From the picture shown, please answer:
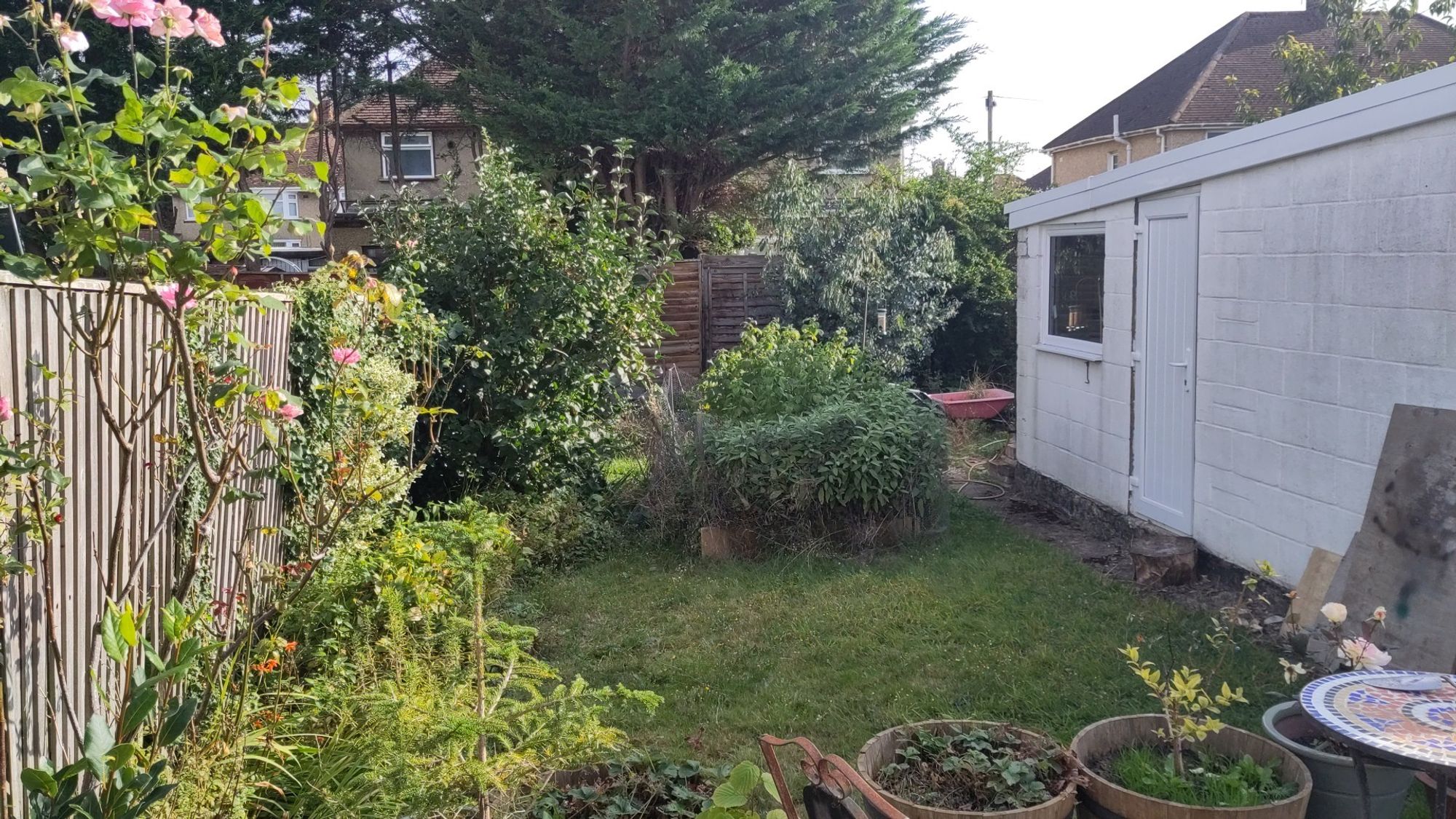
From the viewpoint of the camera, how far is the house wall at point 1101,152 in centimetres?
2295

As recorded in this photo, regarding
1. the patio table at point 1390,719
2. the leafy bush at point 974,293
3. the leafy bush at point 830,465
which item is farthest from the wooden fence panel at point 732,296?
the patio table at point 1390,719

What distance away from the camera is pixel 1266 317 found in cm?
599

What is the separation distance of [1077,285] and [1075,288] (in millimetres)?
79

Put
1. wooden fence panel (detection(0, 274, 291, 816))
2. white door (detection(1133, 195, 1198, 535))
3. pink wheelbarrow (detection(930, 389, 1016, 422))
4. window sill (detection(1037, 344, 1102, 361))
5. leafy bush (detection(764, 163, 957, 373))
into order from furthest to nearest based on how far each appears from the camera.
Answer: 1. leafy bush (detection(764, 163, 957, 373))
2. pink wheelbarrow (detection(930, 389, 1016, 422))
3. window sill (detection(1037, 344, 1102, 361))
4. white door (detection(1133, 195, 1198, 535))
5. wooden fence panel (detection(0, 274, 291, 816))

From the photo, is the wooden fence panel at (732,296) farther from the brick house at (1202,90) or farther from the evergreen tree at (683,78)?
the brick house at (1202,90)

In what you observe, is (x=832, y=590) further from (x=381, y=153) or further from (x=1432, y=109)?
(x=381, y=153)

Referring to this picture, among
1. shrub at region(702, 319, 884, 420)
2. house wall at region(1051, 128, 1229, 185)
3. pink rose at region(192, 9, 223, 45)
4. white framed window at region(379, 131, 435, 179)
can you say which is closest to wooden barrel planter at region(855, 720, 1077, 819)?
pink rose at region(192, 9, 223, 45)

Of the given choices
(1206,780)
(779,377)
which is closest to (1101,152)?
(779,377)

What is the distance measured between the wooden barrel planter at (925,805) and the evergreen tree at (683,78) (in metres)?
15.2

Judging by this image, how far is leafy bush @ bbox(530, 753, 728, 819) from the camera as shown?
11.1 feet

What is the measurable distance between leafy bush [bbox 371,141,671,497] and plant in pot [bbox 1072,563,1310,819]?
5374mm

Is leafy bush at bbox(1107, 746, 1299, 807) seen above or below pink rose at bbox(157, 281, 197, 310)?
below

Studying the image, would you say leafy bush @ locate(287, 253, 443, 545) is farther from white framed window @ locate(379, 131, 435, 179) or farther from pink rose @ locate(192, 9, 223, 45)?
white framed window @ locate(379, 131, 435, 179)

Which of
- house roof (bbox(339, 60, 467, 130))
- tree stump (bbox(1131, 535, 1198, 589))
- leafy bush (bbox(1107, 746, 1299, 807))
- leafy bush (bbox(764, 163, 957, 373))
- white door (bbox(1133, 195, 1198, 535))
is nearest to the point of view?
leafy bush (bbox(1107, 746, 1299, 807))
